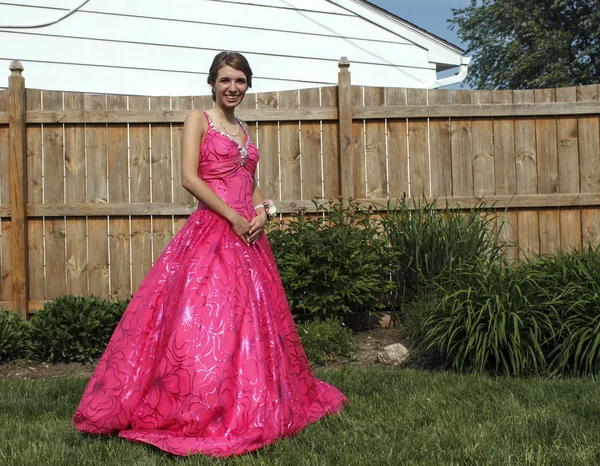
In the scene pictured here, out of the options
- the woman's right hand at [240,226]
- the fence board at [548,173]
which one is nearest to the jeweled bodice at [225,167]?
the woman's right hand at [240,226]

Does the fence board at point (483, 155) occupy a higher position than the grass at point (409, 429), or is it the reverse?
the fence board at point (483, 155)

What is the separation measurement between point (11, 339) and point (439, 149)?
416 centimetres

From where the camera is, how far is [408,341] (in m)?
5.55

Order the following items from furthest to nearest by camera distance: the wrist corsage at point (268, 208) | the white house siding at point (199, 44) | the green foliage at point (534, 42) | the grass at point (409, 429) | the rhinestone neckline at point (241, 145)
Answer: the green foliage at point (534, 42) < the white house siding at point (199, 44) < the wrist corsage at point (268, 208) < the rhinestone neckline at point (241, 145) < the grass at point (409, 429)

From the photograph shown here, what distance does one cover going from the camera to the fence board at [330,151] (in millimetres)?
6645

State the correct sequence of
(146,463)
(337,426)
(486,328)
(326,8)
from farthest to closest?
1. (326,8)
2. (486,328)
3. (337,426)
4. (146,463)

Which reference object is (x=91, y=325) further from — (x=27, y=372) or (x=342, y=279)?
(x=342, y=279)

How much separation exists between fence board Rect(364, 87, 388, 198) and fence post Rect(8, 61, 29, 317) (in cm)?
322

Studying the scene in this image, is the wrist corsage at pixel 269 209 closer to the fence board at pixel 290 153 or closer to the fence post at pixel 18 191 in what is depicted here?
the fence board at pixel 290 153

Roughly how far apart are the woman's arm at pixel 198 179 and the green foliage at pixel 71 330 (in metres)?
2.53

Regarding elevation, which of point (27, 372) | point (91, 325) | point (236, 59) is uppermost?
point (236, 59)

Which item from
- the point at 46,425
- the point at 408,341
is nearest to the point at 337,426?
the point at 46,425

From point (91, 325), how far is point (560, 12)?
16355mm

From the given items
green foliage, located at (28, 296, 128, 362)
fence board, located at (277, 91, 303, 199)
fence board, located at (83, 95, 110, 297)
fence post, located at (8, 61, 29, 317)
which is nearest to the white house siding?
fence post, located at (8, 61, 29, 317)
